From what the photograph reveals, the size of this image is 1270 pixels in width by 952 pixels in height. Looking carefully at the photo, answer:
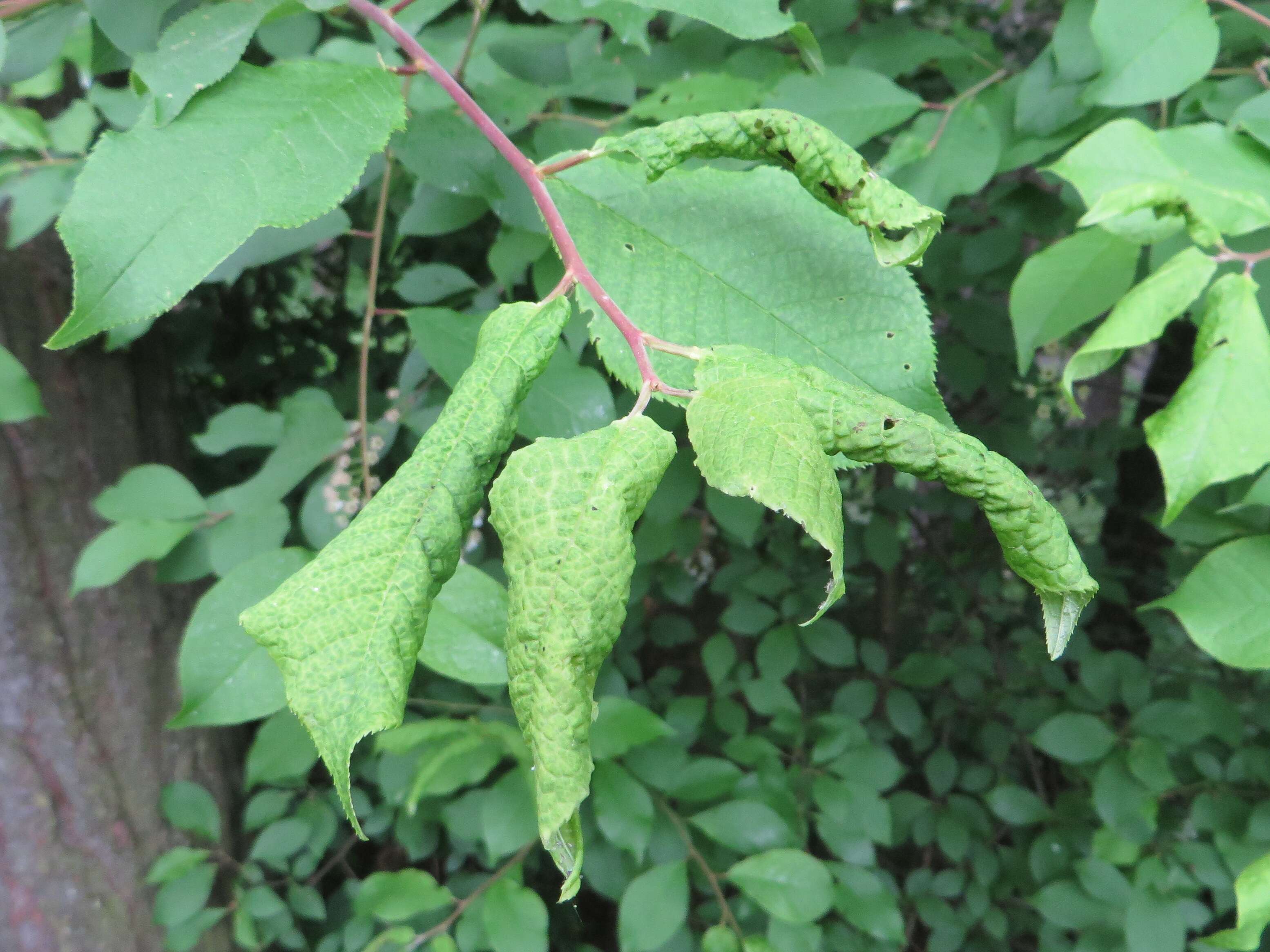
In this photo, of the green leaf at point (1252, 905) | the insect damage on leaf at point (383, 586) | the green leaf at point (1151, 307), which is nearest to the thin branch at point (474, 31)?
the insect damage on leaf at point (383, 586)

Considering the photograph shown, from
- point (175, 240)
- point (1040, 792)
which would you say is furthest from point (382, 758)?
point (1040, 792)

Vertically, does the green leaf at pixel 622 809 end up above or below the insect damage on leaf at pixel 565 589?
below

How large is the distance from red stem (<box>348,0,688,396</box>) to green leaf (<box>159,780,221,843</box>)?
1245mm

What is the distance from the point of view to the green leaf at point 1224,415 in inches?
25.9

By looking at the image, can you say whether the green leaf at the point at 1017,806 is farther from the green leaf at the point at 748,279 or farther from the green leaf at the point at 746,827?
the green leaf at the point at 748,279

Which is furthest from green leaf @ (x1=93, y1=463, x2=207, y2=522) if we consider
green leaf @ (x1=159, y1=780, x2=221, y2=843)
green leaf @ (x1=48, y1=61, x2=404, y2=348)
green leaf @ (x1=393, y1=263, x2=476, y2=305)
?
green leaf @ (x1=48, y1=61, x2=404, y2=348)

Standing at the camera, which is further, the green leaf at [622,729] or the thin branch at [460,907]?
the thin branch at [460,907]

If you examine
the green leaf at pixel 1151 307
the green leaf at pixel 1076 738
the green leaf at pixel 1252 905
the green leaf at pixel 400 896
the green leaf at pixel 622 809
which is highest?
the green leaf at pixel 1151 307

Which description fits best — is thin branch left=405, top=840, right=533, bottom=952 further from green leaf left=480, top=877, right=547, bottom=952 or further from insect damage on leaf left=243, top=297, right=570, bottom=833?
insect damage on leaf left=243, top=297, right=570, bottom=833

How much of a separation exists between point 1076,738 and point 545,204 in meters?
1.49

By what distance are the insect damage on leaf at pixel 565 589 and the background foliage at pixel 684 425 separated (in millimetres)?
140

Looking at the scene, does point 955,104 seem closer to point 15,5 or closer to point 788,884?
point 15,5

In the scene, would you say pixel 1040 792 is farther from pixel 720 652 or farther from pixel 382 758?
pixel 382 758

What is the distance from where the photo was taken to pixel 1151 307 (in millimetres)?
708
